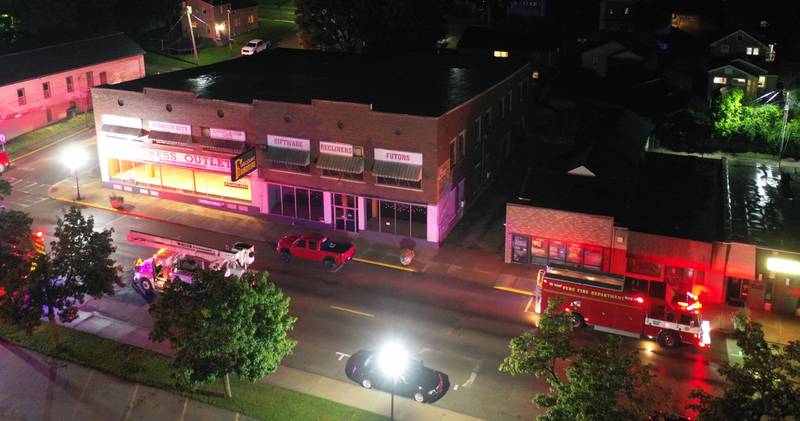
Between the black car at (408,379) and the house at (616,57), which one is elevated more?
the house at (616,57)

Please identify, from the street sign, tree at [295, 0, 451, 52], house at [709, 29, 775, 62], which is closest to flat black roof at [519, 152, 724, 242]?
the street sign

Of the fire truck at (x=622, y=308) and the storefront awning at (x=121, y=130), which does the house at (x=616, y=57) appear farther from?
the storefront awning at (x=121, y=130)

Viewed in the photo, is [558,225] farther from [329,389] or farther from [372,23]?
[372,23]

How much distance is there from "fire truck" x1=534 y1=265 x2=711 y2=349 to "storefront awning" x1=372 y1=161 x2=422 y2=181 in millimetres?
12716

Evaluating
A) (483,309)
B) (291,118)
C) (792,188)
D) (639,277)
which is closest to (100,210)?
(291,118)

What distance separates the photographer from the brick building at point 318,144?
159 feet

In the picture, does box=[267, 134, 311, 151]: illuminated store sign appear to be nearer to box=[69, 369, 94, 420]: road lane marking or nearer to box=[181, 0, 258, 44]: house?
box=[69, 369, 94, 420]: road lane marking

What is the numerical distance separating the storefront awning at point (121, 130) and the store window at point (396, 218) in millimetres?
Answer: 18865

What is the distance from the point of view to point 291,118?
50.6 m

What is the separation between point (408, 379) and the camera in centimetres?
3228

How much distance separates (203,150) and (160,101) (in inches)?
A: 198

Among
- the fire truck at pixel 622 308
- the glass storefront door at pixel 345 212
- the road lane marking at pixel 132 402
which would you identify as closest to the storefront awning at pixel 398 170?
the glass storefront door at pixel 345 212

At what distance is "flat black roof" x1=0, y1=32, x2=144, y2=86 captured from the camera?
72.6 metres

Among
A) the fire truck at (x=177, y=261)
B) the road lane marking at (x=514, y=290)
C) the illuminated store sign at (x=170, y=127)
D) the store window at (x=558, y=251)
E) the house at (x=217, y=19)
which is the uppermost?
the house at (x=217, y=19)
